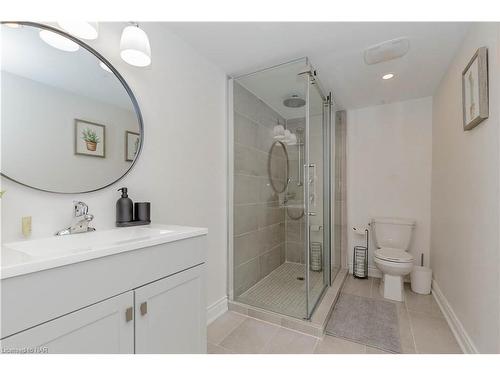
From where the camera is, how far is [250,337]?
1.75 meters

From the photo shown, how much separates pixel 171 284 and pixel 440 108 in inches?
115

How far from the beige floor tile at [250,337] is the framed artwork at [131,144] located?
1410 mm

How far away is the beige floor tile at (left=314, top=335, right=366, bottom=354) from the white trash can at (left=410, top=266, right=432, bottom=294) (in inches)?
51.2

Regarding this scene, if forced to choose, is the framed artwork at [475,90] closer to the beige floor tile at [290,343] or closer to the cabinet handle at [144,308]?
the beige floor tile at [290,343]

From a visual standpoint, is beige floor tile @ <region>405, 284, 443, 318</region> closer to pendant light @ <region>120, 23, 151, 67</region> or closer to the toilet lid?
the toilet lid

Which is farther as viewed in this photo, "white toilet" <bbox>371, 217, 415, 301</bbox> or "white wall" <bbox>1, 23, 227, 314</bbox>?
"white toilet" <bbox>371, 217, 415, 301</bbox>

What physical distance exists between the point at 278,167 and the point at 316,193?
0.47 meters

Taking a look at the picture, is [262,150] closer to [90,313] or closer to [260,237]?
[260,237]

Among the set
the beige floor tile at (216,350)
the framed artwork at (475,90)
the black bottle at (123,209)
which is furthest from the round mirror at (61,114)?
the framed artwork at (475,90)

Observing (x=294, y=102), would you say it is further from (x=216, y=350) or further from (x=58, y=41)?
(x=216, y=350)

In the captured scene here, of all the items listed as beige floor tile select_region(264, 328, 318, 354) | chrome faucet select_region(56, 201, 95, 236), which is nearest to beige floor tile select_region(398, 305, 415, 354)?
beige floor tile select_region(264, 328, 318, 354)

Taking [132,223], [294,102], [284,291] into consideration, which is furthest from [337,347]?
[294,102]

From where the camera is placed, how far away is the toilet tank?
2699 millimetres

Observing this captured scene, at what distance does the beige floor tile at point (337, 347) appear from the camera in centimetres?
158
